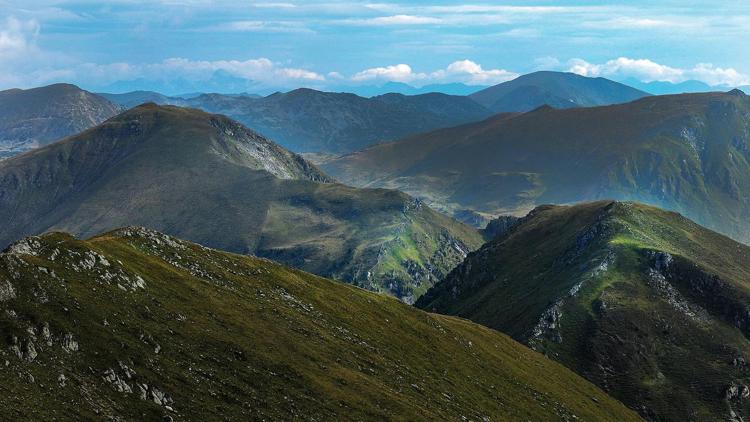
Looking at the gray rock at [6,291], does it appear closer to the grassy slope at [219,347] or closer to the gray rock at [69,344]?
the grassy slope at [219,347]

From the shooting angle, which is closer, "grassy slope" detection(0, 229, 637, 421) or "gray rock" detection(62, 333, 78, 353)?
"grassy slope" detection(0, 229, 637, 421)

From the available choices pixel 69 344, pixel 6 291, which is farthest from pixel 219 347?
pixel 6 291

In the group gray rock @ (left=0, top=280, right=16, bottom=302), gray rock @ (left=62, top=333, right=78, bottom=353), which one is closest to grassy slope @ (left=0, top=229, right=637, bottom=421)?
gray rock @ (left=0, top=280, right=16, bottom=302)

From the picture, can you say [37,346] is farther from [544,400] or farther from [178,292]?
[544,400]

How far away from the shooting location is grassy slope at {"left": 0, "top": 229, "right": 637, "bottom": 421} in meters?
91.9

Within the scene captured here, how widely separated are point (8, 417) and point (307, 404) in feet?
148

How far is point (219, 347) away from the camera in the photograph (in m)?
114

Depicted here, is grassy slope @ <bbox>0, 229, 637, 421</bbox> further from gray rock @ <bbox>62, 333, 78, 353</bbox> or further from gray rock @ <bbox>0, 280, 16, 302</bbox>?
gray rock @ <bbox>62, 333, 78, 353</bbox>

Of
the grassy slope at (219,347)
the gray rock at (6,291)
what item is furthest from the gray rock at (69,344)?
the gray rock at (6,291)

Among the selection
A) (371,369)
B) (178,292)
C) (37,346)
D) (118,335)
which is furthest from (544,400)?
(37,346)

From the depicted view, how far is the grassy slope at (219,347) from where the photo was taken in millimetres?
91875

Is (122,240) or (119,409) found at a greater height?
(122,240)

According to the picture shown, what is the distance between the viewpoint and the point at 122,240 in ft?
461

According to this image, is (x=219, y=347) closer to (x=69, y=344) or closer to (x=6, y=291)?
(x=69, y=344)
